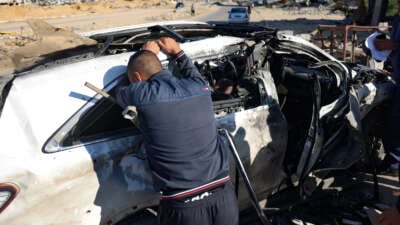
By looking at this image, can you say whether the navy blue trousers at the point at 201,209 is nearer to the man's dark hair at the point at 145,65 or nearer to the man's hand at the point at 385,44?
the man's dark hair at the point at 145,65

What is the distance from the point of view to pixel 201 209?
2.20 meters

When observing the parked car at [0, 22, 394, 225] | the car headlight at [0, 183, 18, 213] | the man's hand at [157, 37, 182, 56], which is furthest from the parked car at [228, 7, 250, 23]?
the car headlight at [0, 183, 18, 213]

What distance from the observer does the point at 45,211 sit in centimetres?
216

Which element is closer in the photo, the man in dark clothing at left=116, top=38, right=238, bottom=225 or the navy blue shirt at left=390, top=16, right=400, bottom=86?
the man in dark clothing at left=116, top=38, right=238, bottom=225

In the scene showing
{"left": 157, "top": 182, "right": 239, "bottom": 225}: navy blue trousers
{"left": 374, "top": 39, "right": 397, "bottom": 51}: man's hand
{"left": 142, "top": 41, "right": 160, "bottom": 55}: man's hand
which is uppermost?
{"left": 142, "top": 41, "right": 160, "bottom": 55}: man's hand

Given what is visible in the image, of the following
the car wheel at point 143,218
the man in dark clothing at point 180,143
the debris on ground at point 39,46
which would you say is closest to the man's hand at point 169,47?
the man in dark clothing at point 180,143

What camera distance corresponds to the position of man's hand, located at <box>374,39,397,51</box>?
391cm

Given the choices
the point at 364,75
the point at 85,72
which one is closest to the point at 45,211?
the point at 85,72

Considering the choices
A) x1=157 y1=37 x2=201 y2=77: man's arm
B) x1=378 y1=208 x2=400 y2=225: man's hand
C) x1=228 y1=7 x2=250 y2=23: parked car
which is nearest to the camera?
x1=378 y1=208 x2=400 y2=225: man's hand

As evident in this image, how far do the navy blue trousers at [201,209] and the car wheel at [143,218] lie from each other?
31 centimetres

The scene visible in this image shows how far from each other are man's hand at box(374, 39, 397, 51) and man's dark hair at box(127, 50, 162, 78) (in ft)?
9.02

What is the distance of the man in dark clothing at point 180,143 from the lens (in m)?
2.09

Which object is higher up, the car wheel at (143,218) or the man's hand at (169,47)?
the man's hand at (169,47)

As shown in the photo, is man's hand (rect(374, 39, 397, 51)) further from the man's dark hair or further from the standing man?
the man's dark hair
